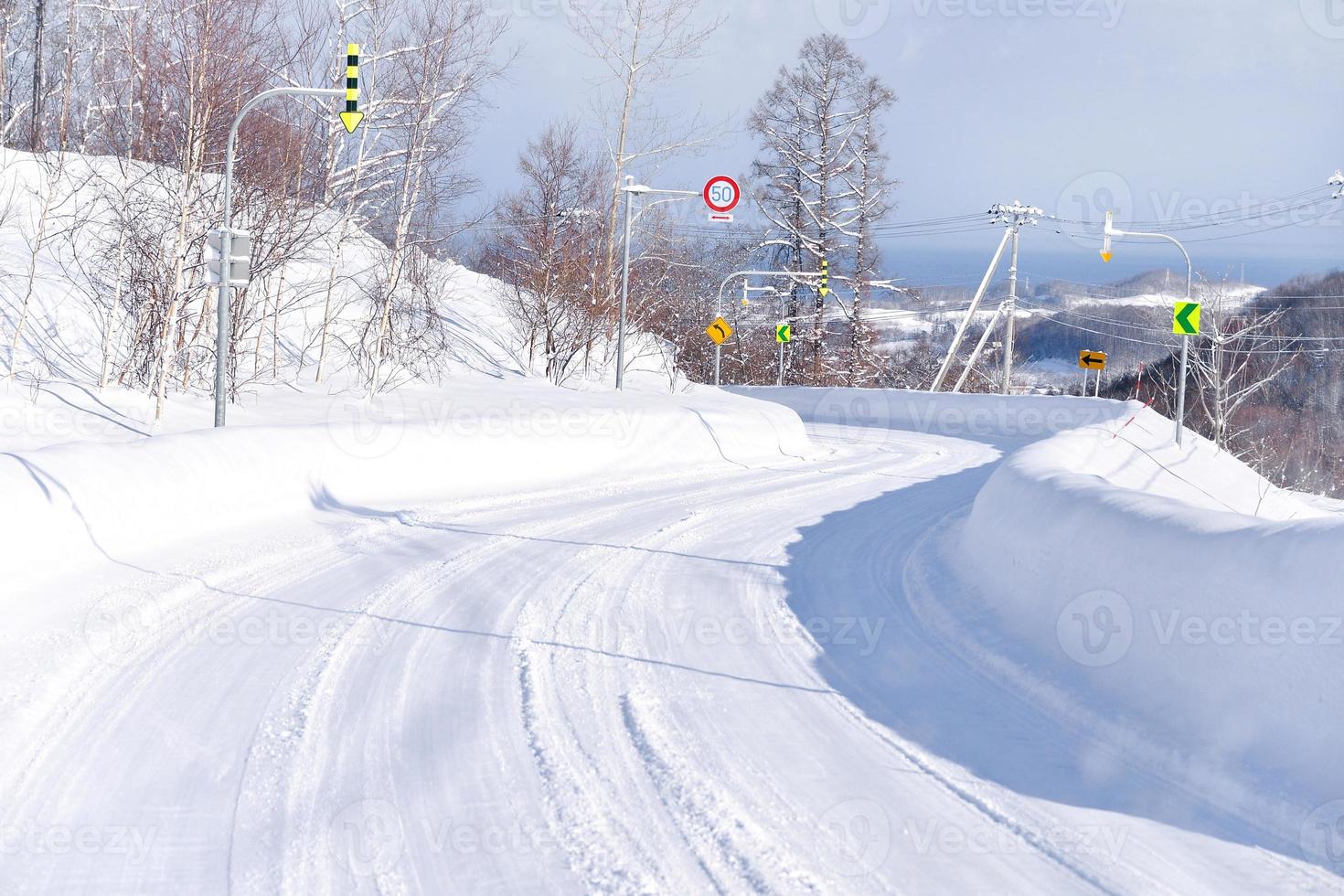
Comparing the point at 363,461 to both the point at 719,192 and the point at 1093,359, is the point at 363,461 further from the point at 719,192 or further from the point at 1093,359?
the point at 1093,359

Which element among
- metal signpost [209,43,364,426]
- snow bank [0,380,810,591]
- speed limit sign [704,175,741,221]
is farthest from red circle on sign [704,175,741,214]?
metal signpost [209,43,364,426]

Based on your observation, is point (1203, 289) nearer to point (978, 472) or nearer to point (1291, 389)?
point (978, 472)

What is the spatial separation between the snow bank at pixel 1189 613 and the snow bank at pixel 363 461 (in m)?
7.58

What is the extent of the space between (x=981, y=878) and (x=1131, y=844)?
78 centimetres

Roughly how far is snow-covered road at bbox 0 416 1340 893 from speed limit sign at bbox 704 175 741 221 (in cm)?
1527

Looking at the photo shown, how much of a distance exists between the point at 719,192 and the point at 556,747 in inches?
801

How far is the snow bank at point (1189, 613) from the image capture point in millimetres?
5168

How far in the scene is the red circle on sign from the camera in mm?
24156

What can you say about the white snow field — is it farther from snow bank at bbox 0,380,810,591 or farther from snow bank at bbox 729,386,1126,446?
snow bank at bbox 729,386,1126,446

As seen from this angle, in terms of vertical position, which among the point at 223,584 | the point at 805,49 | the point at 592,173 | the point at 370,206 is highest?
the point at 805,49

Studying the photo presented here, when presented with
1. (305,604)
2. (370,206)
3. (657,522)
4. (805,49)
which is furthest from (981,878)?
(805,49)

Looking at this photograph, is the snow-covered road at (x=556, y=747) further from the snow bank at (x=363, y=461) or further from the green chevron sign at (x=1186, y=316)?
the green chevron sign at (x=1186, y=316)

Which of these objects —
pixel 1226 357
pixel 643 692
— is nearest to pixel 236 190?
pixel 643 692

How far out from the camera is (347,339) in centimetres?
3281
